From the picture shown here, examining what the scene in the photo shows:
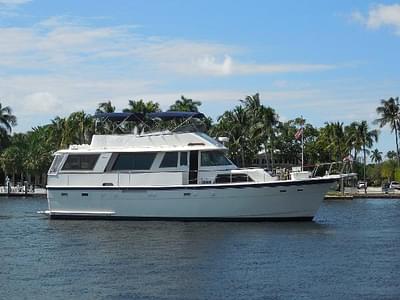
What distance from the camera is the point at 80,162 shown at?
4581 centimetres

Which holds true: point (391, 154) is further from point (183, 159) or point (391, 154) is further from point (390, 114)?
point (183, 159)

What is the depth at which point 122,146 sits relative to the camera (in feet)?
150

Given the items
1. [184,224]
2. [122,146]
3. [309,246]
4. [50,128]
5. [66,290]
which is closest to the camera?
[66,290]

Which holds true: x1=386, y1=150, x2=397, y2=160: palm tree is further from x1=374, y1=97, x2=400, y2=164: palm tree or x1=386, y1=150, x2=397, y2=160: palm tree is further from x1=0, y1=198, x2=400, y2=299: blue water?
x1=0, y1=198, x2=400, y2=299: blue water

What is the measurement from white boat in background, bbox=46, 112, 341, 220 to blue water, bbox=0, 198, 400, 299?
3.45 feet

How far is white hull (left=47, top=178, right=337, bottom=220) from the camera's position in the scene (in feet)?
139

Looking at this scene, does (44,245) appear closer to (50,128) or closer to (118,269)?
(118,269)

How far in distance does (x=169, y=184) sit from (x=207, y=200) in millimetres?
2398

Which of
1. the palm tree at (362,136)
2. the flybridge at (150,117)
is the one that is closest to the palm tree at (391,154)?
the palm tree at (362,136)

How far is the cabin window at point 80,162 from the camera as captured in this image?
45.6 m

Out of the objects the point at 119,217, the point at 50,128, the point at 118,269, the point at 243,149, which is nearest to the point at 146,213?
the point at 119,217

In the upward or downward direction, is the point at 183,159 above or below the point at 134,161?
above

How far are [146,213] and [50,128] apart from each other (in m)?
64.6

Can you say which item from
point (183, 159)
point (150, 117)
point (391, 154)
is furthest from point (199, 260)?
point (391, 154)
